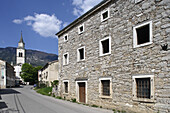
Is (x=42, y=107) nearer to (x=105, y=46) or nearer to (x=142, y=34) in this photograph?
(x=105, y=46)

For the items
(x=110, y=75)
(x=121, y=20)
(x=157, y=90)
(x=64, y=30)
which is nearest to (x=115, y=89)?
(x=110, y=75)

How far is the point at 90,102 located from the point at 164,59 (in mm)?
6724

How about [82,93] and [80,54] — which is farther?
[80,54]

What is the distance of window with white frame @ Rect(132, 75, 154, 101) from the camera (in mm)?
7609

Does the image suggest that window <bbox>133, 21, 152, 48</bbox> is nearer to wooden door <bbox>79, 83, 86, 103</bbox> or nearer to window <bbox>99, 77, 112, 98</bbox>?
window <bbox>99, 77, 112, 98</bbox>

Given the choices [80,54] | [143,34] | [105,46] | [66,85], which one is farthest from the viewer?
[66,85]

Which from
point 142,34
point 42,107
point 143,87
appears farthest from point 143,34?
point 42,107

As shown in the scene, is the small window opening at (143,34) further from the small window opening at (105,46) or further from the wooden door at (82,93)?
the wooden door at (82,93)

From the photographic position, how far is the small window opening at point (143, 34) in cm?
829

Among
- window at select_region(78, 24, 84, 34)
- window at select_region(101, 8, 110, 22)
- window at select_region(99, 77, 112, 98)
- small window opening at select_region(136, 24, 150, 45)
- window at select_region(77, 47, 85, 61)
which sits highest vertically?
window at select_region(101, 8, 110, 22)

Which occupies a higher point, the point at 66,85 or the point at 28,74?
the point at 66,85

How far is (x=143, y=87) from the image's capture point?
816 centimetres

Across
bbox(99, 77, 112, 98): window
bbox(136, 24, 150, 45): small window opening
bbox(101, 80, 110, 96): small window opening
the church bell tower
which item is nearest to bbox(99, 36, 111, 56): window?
bbox(99, 77, 112, 98): window

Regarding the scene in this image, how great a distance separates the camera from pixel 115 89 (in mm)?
9766
